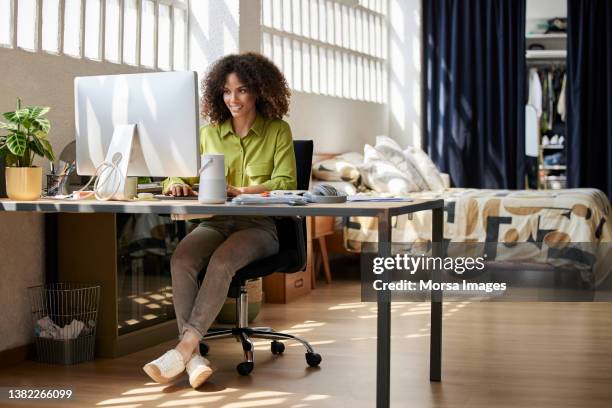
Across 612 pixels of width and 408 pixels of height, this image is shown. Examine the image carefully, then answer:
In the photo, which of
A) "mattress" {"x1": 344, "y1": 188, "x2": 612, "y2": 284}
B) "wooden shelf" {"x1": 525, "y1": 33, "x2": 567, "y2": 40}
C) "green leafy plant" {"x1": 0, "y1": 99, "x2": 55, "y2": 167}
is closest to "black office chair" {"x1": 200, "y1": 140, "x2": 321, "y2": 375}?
"green leafy plant" {"x1": 0, "y1": 99, "x2": 55, "y2": 167}

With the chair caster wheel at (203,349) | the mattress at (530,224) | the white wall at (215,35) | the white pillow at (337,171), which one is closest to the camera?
the chair caster wheel at (203,349)

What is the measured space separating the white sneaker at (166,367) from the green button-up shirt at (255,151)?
711 millimetres

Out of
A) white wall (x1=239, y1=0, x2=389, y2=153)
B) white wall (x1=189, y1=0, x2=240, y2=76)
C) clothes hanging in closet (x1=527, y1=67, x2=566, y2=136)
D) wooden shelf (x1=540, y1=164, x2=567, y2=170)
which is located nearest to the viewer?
white wall (x1=189, y1=0, x2=240, y2=76)

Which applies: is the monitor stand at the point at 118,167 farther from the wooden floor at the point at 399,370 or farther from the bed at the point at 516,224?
the bed at the point at 516,224

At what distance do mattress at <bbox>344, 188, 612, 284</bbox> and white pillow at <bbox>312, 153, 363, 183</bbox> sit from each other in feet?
1.42

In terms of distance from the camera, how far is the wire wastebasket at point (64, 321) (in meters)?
3.49

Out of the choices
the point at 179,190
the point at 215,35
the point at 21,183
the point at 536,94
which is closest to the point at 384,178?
the point at 215,35

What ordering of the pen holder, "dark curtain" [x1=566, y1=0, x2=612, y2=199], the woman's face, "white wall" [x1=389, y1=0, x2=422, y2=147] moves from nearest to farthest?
the pen holder → the woman's face → "dark curtain" [x1=566, y1=0, x2=612, y2=199] → "white wall" [x1=389, y1=0, x2=422, y2=147]

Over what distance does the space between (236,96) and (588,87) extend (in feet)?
16.9

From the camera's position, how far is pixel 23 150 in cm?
298

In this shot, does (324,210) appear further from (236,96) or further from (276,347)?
(276,347)

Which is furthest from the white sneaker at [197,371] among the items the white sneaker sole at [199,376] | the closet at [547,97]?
the closet at [547,97]

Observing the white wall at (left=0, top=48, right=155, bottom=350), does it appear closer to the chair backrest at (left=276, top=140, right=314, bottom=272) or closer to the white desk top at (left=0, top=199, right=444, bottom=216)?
the white desk top at (left=0, top=199, right=444, bottom=216)

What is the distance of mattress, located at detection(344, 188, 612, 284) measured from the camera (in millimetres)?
5184
